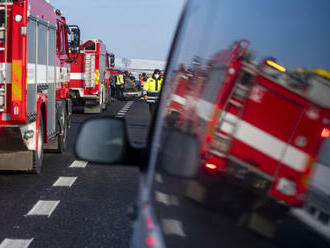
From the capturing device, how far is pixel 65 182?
812 centimetres

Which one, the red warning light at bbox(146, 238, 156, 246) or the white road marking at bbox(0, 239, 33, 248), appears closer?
the red warning light at bbox(146, 238, 156, 246)

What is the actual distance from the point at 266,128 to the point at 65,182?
274 inches

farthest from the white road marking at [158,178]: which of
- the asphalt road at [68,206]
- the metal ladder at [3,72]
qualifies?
the metal ladder at [3,72]

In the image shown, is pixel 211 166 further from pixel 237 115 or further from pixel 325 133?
pixel 325 133

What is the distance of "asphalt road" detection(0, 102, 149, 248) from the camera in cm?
528

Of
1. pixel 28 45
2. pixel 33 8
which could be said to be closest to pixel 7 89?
pixel 28 45

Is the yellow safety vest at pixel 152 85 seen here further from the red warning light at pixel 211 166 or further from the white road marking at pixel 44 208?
the red warning light at pixel 211 166

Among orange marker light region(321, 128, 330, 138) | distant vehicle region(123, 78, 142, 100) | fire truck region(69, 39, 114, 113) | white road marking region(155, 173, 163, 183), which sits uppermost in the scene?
orange marker light region(321, 128, 330, 138)

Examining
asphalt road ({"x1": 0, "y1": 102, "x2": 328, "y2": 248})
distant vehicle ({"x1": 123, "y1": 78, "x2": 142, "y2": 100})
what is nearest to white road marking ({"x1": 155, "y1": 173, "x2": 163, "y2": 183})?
asphalt road ({"x1": 0, "y1": 102, "x2": 328, "y2": 248})

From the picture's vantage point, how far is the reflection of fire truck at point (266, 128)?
4.20 feet

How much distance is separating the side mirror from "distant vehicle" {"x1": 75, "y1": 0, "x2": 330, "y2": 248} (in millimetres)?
431

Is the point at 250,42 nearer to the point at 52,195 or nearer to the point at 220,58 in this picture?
the point at 220,58

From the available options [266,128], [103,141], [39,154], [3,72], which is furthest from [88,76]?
[266,128]

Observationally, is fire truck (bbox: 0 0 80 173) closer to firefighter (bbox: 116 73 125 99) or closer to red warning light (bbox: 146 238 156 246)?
red warning light (bbox: 146 238 156 246)
